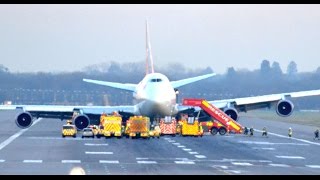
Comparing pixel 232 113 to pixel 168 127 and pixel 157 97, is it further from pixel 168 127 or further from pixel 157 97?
pixel 157 97

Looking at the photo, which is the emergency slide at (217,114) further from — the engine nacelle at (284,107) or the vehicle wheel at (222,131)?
the engine nacelle at (284,107)

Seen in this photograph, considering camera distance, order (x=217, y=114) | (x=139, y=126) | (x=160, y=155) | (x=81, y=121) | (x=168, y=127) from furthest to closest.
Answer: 1. (x=81, y=121)
2. (x=217, y=114)
3. (x=168, y=127)
4. (x=139, y=126)
5. (x=160, y=155)

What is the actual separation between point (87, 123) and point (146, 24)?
4020cm

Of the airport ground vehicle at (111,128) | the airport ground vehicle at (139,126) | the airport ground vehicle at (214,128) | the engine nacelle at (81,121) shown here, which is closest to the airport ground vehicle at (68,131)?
the airport ground vehicle at (111,128)

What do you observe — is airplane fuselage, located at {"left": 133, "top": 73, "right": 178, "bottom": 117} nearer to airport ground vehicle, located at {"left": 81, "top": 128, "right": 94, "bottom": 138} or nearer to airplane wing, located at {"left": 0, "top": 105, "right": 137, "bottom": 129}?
airplane wing, located at {"left": 0, "top": 105, "right": 137, "bottom": 129}

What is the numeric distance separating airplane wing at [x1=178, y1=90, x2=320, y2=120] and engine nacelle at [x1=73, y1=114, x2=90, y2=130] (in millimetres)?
8411

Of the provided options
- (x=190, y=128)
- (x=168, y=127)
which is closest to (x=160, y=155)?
(x=168, y=127)

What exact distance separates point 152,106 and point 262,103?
42.7ft

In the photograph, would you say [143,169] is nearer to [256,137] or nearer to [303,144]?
[303,144]

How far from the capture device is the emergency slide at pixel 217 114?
275ft

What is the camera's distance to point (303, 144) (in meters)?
70.7

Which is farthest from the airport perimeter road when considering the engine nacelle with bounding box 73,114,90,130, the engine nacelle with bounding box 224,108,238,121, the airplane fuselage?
the engine nacelle with bounding box 224,108,238,121

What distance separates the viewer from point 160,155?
54188 mm

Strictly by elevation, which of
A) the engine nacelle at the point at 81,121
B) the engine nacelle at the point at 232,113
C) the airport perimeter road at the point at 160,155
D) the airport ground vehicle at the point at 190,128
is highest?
the engine nacelle at the point at 232,113
